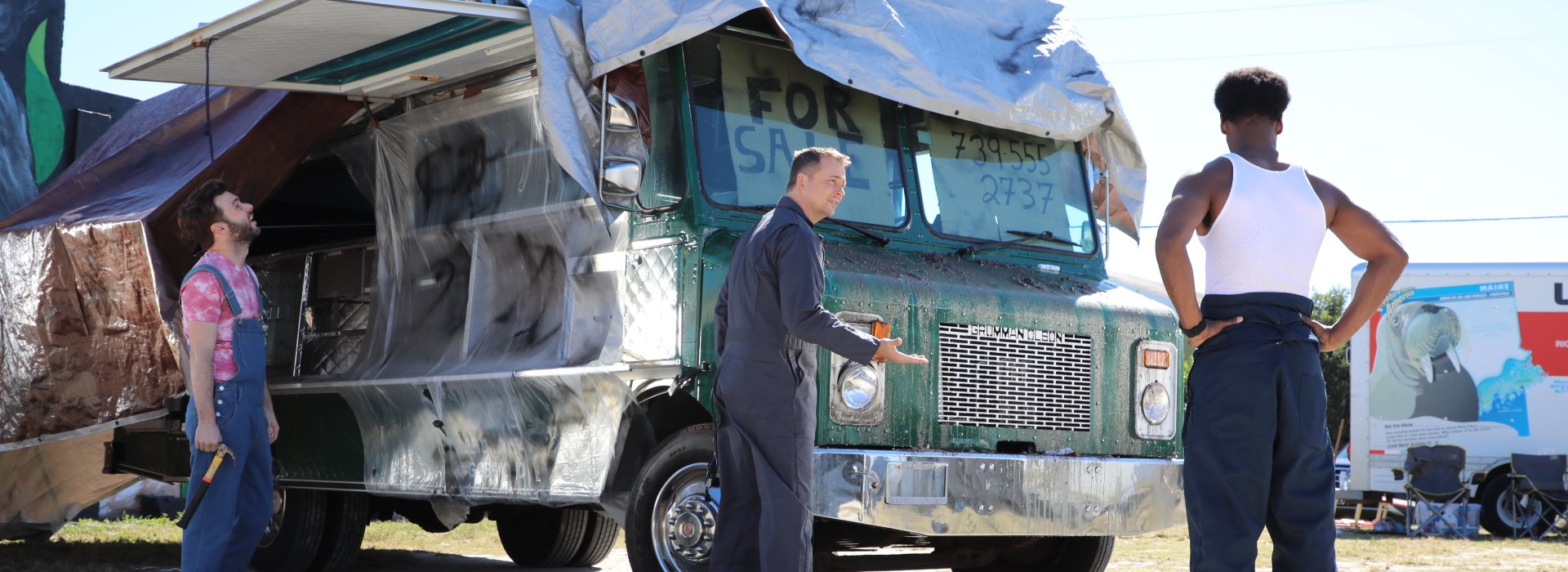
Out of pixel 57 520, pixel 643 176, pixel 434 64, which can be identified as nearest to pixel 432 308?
pixel 434 64

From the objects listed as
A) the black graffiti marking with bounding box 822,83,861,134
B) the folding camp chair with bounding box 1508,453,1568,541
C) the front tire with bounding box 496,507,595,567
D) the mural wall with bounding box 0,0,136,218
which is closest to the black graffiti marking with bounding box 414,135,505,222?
Answer: the black graffiti marking with bounding box 822,83,861,134

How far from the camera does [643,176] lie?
20.3 ft

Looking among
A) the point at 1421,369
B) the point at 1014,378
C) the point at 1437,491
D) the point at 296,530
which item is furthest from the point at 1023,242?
the point at 1421,369

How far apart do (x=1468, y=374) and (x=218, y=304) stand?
46.3 ft

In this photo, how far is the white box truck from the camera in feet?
52.5

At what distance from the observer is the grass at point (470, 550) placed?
9.23 m

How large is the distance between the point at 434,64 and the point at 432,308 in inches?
48.4

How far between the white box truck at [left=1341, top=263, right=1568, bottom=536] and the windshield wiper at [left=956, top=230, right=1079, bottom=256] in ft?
31.4

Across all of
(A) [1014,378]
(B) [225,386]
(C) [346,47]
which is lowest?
(B) [225,386]

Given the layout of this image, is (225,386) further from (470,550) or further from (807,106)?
(470,550)

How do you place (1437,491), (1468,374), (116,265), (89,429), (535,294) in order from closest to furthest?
(535,294) → (116,265) → (89,429) → (1437,491) → (1468,374)

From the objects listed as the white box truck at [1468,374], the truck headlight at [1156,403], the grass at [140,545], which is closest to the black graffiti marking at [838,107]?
the truck headlight at [1156,403]

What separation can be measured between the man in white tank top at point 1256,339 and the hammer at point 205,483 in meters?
A: 3.49

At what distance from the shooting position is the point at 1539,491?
15367 millimetres
